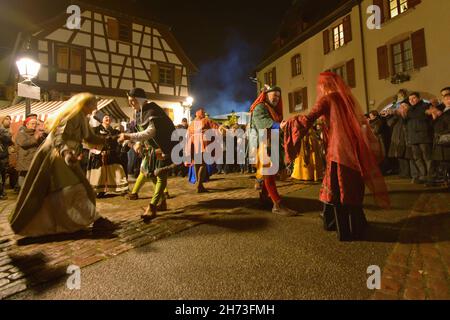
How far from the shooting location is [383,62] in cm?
1505

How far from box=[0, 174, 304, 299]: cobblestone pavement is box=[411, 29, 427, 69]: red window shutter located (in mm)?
12537

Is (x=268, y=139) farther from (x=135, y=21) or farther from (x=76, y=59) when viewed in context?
(x=135, y=21)

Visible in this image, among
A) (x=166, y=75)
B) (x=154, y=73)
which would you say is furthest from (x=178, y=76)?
(x=154, y=73)

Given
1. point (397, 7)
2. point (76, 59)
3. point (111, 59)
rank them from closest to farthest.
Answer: point (397, 7) → point (76, 59) → point (111, 59)

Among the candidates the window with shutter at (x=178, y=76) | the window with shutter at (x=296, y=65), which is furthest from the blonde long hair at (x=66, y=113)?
the window with shutter at (x=296, y=65)

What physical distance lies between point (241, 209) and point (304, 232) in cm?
144

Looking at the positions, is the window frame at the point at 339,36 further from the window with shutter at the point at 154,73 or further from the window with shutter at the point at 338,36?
the window with shutter at the point at 154,73

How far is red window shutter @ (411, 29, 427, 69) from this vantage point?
504 inches

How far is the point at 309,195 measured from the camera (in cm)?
559

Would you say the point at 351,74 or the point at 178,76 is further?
the point at 178,76

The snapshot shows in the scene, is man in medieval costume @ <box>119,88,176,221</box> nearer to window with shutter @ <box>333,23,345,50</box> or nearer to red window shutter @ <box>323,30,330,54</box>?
window with shutter @ <box>333,23,345,50</box>

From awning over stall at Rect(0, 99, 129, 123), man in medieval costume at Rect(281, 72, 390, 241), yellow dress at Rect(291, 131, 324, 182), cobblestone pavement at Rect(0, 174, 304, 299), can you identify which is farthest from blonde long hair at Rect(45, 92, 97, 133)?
awning over stall at Rect(0, 99, 129, 123)

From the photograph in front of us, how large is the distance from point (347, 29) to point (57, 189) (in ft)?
63.1
